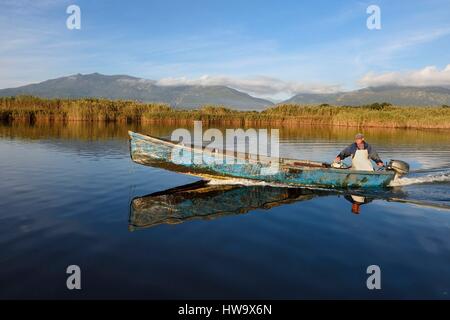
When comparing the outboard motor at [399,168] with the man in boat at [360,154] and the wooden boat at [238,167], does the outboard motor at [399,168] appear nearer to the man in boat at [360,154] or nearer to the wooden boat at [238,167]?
the wooden boat at [238,167]

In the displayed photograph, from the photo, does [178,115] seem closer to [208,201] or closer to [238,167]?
[238,167]

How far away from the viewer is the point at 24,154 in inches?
711

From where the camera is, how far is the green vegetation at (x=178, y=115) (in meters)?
43.2

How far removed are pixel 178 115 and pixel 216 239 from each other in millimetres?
40569

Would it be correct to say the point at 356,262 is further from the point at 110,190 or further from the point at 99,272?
the point at 110,190

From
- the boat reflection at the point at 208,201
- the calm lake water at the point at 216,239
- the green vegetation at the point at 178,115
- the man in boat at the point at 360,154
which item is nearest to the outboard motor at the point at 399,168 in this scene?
the calm lake water at the point at 216,239

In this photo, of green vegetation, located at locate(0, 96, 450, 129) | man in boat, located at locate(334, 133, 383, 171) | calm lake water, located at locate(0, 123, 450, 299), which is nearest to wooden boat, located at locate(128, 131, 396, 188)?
calm lake water, located at locate(0, 123, 450, 299)

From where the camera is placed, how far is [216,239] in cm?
738

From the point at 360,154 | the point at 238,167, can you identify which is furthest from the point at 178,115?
the point at 360,154

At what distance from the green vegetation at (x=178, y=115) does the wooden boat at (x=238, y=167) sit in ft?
116

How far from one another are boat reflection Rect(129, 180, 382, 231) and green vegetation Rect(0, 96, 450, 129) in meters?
36.0
